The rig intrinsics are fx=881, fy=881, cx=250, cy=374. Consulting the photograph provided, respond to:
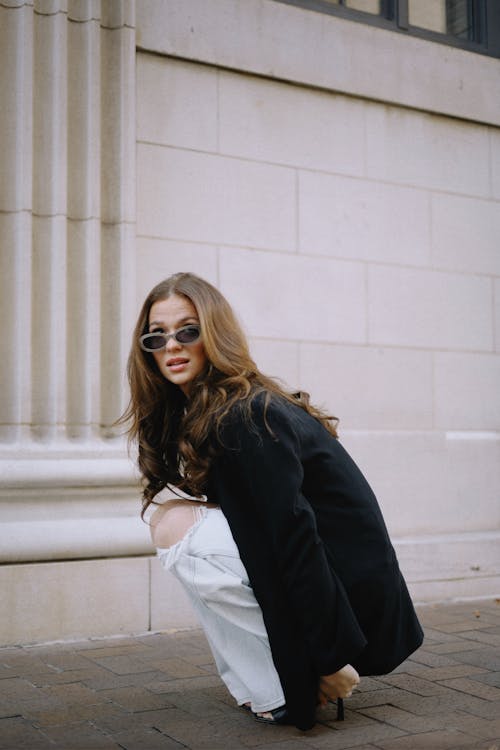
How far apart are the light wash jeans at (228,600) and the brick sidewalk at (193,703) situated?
0.57 feet

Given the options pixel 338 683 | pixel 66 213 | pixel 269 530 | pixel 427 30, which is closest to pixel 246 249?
pixel 66 213

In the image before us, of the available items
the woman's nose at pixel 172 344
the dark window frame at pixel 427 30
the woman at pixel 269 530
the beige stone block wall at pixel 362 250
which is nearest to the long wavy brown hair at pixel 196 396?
the woman at pixel 269 530

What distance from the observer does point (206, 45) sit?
5320 millimetres

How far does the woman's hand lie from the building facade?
196cm

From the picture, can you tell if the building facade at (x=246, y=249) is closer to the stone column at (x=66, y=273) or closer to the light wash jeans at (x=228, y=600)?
the stone column at (x=66, y=273)

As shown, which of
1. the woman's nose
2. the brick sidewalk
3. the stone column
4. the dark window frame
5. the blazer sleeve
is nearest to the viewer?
the blazer sleeve

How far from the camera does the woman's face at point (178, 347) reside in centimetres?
312

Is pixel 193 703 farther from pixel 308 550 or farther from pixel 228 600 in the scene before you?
pixel 308 550

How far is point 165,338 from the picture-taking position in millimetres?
3152

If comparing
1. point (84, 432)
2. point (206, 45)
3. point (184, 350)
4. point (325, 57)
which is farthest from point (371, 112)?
point (184, 350)

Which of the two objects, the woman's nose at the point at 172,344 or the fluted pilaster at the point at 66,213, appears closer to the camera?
the woman's nose at the point at 172,344

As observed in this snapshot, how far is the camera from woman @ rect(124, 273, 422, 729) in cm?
279

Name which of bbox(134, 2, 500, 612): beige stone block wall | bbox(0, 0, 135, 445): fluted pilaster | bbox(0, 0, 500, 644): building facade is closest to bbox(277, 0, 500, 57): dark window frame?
bbox(0, 0, 500, 644): building facade

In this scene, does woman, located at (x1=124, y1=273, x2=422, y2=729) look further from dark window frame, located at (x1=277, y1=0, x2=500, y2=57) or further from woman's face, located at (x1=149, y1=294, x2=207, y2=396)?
dark window frame, located at (x1=277, y1=0, x2=500, y2=57)
